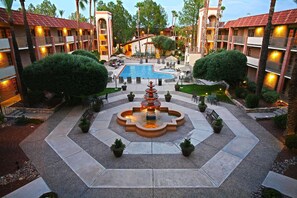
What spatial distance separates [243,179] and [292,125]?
5.84m

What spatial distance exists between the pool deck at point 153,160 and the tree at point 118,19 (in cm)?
4743

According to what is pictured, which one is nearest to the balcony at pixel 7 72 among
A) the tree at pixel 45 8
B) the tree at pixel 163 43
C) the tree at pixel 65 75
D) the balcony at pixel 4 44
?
the balcony at pixel 4 44

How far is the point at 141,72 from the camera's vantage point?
36.9m

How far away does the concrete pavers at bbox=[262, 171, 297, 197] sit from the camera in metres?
7.91

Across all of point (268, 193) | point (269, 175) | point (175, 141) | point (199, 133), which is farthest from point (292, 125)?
point (175, 141)

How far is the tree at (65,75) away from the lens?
15.8 meters

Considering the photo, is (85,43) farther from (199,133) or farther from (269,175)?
(269,175)

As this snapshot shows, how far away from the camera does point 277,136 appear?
41.2ft

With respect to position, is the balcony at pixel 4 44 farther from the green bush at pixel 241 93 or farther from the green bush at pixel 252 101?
the green bush at pixel 241 93

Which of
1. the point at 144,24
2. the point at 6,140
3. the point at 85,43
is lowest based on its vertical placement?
the point at 6,140

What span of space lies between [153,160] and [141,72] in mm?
28264

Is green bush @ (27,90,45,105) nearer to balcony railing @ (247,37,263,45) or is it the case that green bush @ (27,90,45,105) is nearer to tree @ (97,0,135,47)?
balcony railing @ (247,37,263,45)

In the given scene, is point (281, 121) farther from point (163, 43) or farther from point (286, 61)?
point (163, 43)

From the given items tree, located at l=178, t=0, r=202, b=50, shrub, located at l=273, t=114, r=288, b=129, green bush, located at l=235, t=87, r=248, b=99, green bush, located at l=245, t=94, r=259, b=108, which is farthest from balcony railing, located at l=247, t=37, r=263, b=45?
tree, located at l=178, t=0, r=202, b=50
